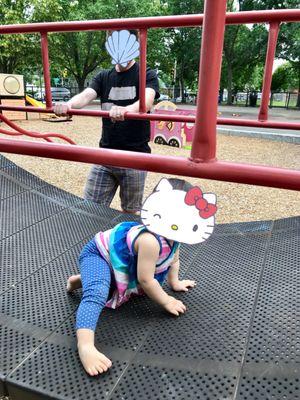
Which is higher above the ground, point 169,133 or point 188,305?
point 188,305

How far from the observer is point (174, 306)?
1.56 meters

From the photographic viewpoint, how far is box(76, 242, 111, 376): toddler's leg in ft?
4.22

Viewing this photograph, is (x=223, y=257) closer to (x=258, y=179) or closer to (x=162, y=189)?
(x=162, y=189)

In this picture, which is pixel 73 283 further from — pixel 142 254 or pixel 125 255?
pixel 142 254

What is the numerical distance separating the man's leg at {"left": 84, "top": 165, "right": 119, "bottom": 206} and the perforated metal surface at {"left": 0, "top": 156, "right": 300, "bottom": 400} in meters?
0.29

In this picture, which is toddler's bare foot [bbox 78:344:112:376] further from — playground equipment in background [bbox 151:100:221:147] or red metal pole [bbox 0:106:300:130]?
playground equipment in background [bbox 151:100:221:147]

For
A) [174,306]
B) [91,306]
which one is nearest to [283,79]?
[174,306]

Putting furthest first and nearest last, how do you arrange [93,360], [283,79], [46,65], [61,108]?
Answer: 1. [283,79]
2. [46,65]
3. [61,108]
4. [93,360]

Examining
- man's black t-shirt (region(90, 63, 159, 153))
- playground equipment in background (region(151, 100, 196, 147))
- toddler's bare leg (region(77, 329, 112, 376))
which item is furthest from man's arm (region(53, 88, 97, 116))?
playground equipment in background (region(151, 100, 196, 147))

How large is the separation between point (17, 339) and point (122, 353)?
1.33ft

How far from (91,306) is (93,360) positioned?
0.18m

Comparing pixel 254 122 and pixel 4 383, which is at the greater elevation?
pixel 254 122

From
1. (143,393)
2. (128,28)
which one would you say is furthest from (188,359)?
(128,28)

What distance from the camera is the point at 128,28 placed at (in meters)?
2.04
